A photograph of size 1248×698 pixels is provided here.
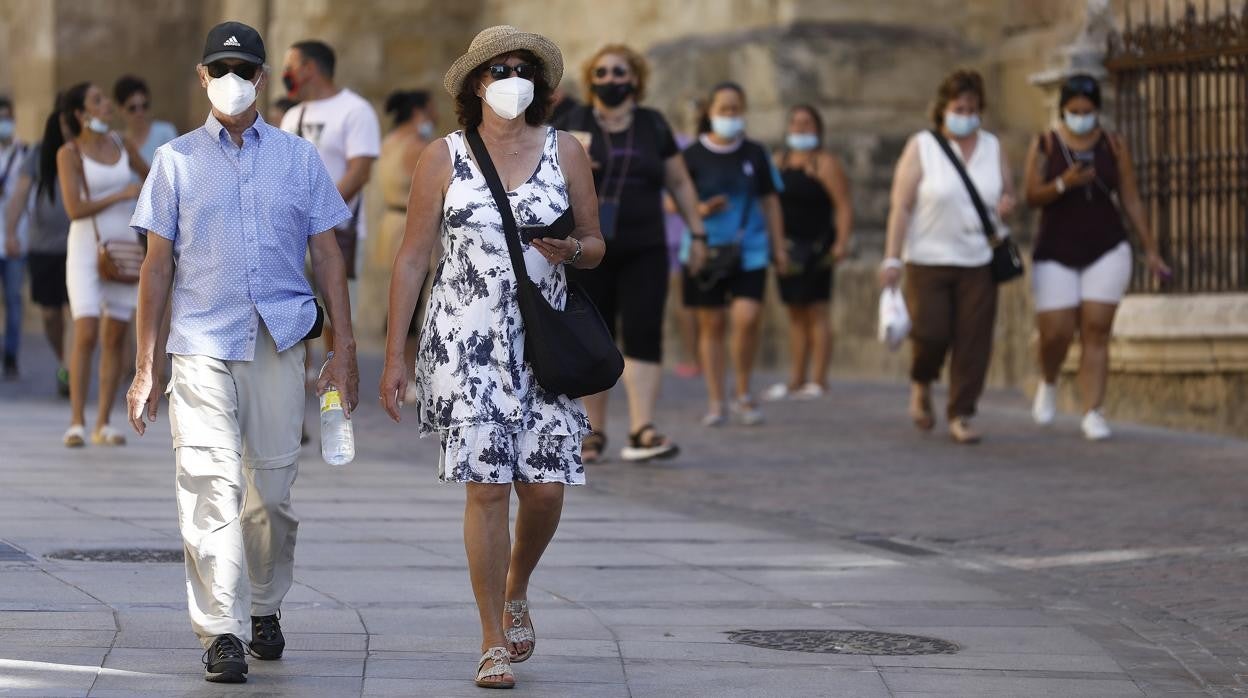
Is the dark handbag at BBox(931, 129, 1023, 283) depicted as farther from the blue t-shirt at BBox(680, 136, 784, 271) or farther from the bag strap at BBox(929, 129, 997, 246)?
the blue t-shirt at BBox(680, 136, 784, 271)

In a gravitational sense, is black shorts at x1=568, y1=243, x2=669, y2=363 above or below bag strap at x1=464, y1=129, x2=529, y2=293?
below

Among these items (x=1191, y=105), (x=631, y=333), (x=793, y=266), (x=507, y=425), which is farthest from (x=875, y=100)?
(x=507, y=425)

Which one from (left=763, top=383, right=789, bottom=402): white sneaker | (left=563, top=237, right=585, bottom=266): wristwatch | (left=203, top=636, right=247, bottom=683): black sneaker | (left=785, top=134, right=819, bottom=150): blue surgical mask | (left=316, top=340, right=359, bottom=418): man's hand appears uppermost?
(left=563, top=237, right=585, bottom=266): wristwatch

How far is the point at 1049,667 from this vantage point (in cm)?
652

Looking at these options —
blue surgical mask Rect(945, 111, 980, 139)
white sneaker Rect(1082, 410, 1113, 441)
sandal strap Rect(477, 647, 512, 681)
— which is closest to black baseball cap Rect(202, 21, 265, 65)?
sandal strap Rect(477, 647, 512, 681)

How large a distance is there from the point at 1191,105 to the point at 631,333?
4243mm

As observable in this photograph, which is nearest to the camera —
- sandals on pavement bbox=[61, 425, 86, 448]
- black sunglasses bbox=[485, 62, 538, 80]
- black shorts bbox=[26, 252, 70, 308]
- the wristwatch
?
the wristwatch

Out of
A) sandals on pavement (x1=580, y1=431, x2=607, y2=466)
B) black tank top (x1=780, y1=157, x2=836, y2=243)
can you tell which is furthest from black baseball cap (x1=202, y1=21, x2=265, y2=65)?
black tank top (x1=780, y1=157, x2=836, y2=243)

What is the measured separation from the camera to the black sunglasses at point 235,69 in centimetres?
627

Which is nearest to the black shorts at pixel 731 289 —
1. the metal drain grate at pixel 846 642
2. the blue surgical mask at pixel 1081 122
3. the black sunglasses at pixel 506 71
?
the blue surgical mask at pixel 1081 122

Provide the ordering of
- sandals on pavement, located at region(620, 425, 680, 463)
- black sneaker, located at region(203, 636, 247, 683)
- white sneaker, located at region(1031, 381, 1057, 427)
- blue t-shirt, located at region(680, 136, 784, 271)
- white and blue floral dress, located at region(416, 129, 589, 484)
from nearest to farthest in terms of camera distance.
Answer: black sneaker, located at region(203, 636, 247, 683), white and blue floral dress, located at region(416, 129, 589, 484), sandals on pavement, located at region(620, 425, 680, 463), white sneaker, located at region(1031, 381, 1057, 427), blue t-shirt, located at region(680, 136, 784, 271)

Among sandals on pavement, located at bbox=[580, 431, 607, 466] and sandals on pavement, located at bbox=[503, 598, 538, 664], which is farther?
sandals on pavement, located at bbox=[580, 431, 607, 466]

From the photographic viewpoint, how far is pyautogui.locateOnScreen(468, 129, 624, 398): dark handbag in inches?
240

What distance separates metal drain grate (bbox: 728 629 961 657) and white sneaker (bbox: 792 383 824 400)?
8639mm
